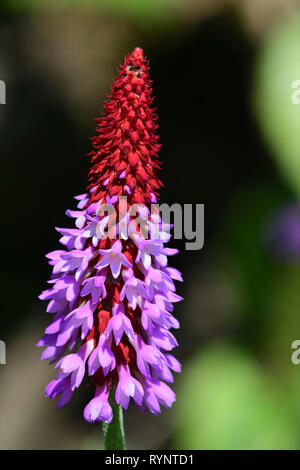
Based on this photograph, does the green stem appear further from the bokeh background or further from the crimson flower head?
the bokeh background

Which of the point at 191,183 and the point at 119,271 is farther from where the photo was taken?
the point at 191,183

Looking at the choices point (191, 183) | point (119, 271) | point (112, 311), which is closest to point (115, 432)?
point (112, 311)

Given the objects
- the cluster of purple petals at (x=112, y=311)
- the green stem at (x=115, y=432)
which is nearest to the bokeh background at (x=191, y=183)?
the green stem at (x=115, y=432)

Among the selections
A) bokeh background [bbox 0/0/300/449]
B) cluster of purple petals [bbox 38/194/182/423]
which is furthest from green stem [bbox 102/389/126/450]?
bokeh background [bbox 0/0/300/449]

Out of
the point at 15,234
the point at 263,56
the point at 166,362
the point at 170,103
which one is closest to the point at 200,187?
the point at 170,103

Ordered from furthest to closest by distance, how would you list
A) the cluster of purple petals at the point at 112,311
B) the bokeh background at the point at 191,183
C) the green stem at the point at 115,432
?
the bokeh background at the point at 191,183, the green stem at the point at 115,432, the cluster of purple petals at the point at 112,311

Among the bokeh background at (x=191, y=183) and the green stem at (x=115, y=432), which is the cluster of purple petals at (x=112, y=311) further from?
the bokeh background at (x=191, y=183)

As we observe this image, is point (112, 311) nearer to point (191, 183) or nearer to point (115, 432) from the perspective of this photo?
point (115, 432)
